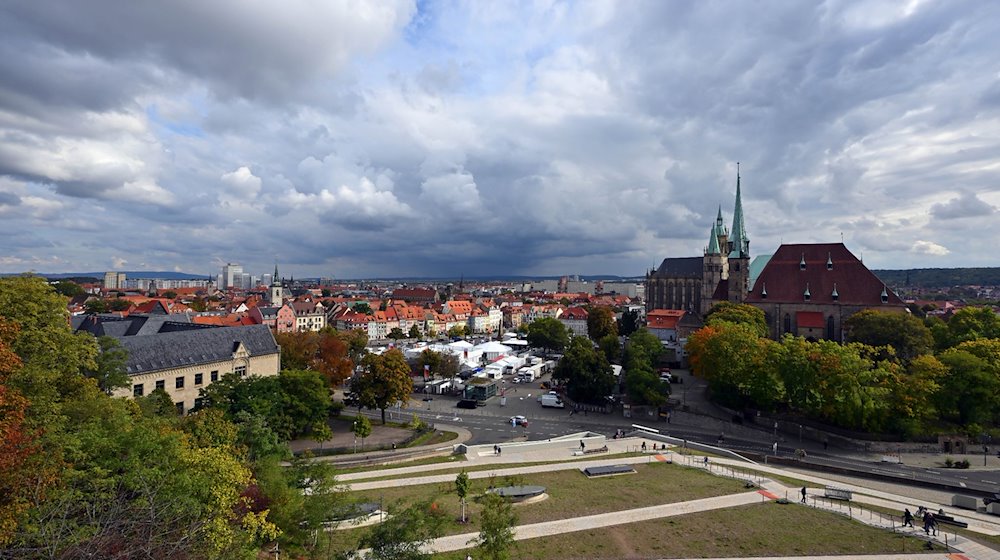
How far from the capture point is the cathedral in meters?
90.4

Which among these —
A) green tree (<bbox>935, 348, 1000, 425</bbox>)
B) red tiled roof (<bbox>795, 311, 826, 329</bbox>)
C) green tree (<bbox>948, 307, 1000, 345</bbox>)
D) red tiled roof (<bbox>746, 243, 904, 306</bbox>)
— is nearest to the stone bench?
green tree (<bbox>935, 348, 1000, 425</bbox>)

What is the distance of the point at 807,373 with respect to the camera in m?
42.4

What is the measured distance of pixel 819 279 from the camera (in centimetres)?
7356

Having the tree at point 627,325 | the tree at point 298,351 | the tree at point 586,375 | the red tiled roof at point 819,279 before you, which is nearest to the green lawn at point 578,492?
the tree at point 586,375

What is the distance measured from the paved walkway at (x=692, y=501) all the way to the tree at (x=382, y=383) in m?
12.2

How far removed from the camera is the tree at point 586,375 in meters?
52.4

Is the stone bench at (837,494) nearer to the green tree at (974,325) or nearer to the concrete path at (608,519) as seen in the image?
the concrete path at (608,519)

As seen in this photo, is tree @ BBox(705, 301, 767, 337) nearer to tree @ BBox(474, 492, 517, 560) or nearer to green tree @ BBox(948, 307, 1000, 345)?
green tree @ BBox(948, 307, 1000, 345)

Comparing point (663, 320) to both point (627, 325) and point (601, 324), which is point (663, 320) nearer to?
point (627, 325)

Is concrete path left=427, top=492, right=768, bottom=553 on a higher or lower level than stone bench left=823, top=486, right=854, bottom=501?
lower

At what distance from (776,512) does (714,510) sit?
9.00 ft

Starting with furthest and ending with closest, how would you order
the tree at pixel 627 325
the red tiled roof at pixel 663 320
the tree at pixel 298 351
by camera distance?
the tree at pixel 627 325, the red tiled roof at pixel 663 320, the tree at pixel 298 351

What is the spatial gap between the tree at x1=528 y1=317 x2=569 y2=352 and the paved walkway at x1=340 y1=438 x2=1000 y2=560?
48.8 metres

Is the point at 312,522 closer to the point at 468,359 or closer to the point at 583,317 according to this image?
the point at 468,359
